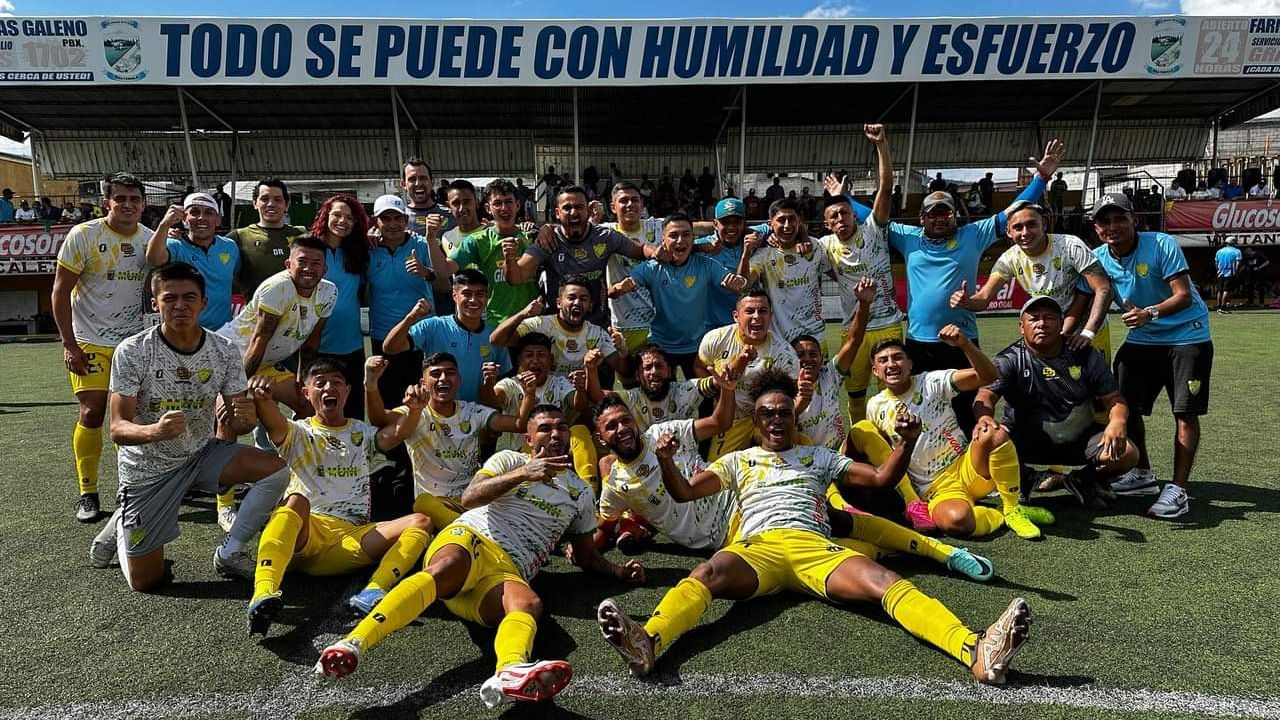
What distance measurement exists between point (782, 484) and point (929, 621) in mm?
1073

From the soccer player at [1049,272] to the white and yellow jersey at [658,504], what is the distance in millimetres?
2363

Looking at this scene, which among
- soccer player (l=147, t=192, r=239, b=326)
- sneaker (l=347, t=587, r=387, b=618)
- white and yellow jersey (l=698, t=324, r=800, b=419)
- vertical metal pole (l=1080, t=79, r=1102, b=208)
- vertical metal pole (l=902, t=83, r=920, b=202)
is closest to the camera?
sneaker (l=347, t=587, r=387, b=618)

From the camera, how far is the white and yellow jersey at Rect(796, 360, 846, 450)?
521cm

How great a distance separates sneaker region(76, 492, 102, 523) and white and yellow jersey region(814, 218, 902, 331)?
5554 millimetres

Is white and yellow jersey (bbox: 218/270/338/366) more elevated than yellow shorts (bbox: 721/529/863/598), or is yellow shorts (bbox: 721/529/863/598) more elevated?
white and yellow jersey (bbox: 218/270/338/366)

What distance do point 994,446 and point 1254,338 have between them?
12589 mm

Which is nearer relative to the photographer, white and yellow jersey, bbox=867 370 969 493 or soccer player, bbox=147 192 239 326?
white and yellow jersey, bbox=867 370 969 493

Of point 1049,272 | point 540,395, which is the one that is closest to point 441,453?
point 540,395

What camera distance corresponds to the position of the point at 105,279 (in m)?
5.23

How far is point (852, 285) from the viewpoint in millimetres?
6145

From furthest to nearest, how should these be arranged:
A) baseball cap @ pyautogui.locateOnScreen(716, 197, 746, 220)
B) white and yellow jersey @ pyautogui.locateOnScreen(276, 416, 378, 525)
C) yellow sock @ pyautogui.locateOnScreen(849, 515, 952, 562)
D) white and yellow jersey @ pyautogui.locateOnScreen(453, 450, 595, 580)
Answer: baseball cap @ pyautogui.locateOnScreen(716, 197, 746, 220)
white and yellow jersey @ pyautogui.locateOnScreen(276, 416, 378, 525)
yellow sock @ pyautogui.locateOnScreen(849, 515, 952, 562)
white and yellow jersey @ pyautogui.locateOnScreen(453, 450, 595, 580)

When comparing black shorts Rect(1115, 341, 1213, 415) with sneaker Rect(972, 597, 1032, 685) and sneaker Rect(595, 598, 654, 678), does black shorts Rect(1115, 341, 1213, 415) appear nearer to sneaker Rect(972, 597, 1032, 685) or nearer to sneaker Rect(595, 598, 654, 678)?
sneaker Rect(972, 597, 1032, 685)

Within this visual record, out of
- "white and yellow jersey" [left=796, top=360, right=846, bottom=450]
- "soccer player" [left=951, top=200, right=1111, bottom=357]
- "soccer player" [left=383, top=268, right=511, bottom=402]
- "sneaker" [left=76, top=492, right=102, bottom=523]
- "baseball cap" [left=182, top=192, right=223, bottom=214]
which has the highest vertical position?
"baseball cap" [left=182, top=192, right=223, bottom=214]

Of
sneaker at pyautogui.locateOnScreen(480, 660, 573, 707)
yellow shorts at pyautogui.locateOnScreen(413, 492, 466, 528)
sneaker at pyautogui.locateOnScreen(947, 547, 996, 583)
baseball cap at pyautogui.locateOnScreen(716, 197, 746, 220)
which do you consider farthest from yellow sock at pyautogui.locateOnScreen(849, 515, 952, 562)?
baseball cap at pyautogui.locateOnScreen(716, 197, 746, 220)
